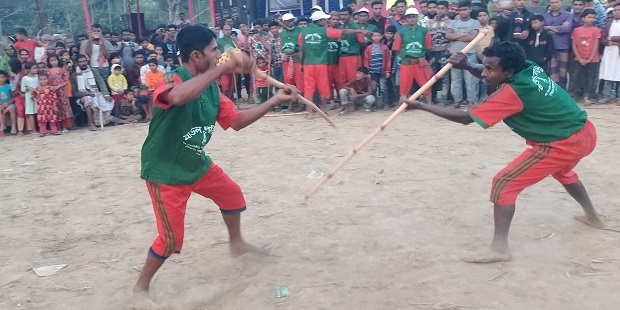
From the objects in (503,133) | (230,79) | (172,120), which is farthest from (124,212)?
(230,79)

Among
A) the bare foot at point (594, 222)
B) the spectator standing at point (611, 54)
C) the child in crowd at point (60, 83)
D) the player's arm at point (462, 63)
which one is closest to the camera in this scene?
the player's arm at point (462, 63)

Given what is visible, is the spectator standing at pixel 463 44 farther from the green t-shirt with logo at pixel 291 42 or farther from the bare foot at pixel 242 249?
the bare foot at pixel 242 249

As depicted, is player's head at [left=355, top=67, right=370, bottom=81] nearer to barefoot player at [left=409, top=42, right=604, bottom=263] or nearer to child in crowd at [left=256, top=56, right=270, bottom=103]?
child in crowd at [left=256, top=56, right=270, bottom=103]

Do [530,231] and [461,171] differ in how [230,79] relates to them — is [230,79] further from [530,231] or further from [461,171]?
[530,231]

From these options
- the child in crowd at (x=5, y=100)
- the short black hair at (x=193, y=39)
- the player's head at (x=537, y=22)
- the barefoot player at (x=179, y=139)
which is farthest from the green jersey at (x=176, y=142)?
the child in crowd at (x=5, y=100)

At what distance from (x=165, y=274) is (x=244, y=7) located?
Answer: 14.6 m

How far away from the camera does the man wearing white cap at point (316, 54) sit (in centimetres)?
953

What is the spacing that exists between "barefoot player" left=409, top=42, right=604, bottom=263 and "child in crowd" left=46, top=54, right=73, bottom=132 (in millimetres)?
7790

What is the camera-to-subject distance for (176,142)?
3.43 m

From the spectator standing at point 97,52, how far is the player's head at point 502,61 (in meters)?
8.59

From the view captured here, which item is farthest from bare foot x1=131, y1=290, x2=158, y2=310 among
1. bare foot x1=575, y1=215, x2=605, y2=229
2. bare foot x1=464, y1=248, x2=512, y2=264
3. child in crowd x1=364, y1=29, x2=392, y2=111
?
child in crowd x1=364, y1=29, x2=392, y2=111

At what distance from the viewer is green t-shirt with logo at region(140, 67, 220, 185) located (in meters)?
3.36

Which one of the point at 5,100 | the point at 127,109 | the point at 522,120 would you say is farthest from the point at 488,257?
the point at 5,100

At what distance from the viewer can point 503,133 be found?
7.57 m
